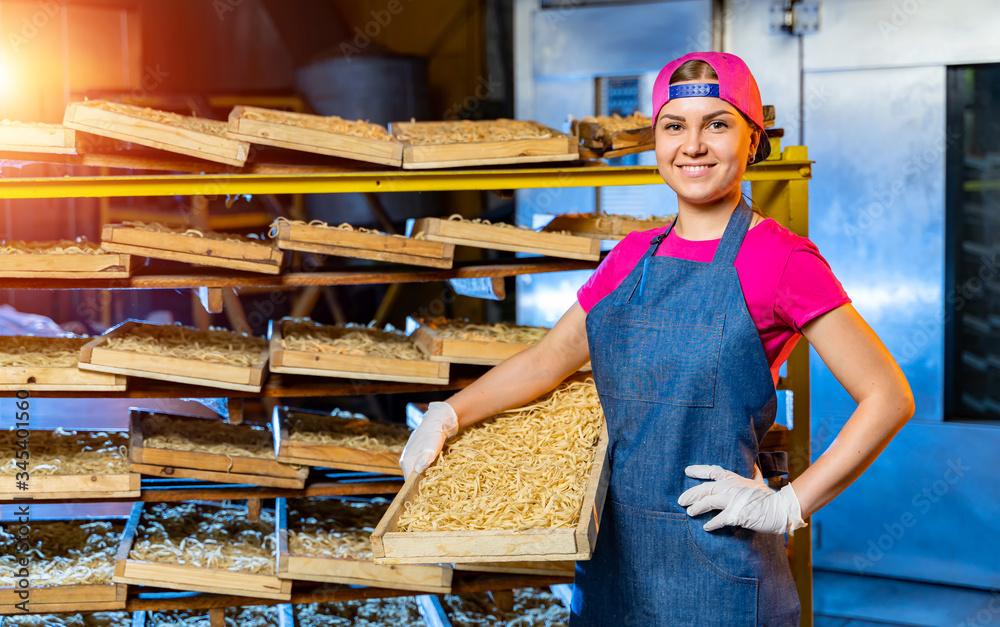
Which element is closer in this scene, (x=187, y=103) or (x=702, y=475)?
(x=702, y=475)

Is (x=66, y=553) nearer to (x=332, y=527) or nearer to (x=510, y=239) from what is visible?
(x=332, y=527)

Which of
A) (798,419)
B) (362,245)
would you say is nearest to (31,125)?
(362,245)

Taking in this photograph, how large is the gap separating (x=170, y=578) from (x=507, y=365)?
1521 millimetres

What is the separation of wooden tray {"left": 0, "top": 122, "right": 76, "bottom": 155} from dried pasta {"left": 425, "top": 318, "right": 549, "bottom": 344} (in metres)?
1.37

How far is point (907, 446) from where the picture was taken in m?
4.56

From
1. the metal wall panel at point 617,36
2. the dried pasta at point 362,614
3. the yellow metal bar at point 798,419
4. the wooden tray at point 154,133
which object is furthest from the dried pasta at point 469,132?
the dried pasta at point 362,614

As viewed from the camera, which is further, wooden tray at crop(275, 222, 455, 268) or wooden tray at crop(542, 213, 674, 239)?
wooden tray at crop(542, 213, 674, 239)

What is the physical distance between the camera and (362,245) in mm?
2855

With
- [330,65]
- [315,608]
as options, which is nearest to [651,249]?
[315,608]

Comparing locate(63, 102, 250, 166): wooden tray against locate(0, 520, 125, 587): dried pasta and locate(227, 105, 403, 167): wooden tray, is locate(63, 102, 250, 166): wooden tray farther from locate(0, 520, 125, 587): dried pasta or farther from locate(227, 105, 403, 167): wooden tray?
locate(0, 520, 125, 587): dried pasta

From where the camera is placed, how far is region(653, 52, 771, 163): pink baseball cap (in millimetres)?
1914

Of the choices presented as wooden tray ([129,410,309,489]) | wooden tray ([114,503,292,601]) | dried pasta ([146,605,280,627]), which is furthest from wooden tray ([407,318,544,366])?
dried pasta ([146,605,280,627])

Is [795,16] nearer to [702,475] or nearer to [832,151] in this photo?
[832,151]

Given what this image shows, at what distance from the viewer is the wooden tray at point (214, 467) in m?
2.95
